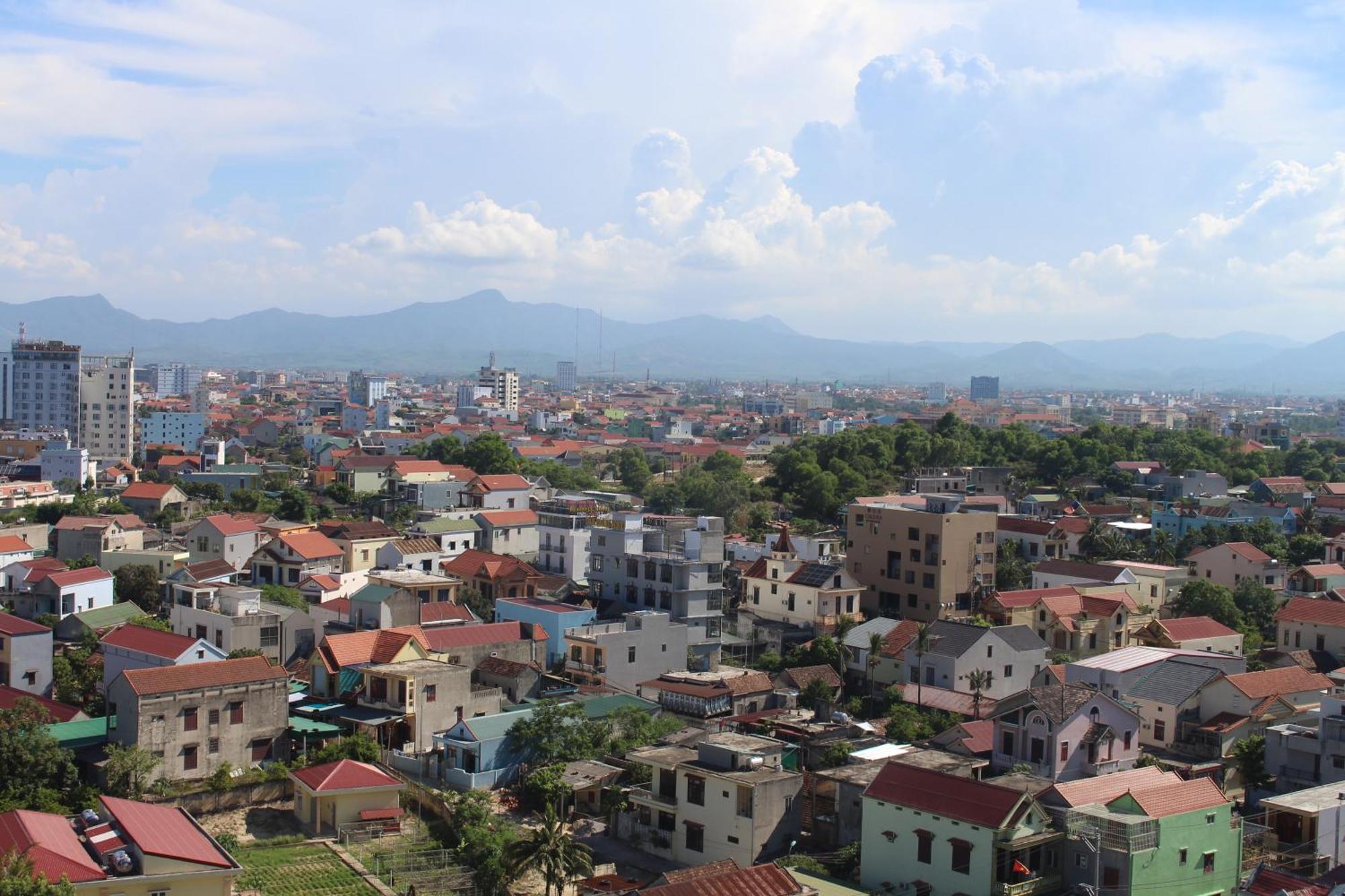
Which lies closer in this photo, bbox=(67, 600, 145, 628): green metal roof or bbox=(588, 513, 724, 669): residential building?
bbox=(67, 600, 145, 628): green metal roof

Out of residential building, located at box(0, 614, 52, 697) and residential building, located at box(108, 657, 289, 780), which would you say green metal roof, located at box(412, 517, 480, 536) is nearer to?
residential building, located at box(0, 614, 52, 697)

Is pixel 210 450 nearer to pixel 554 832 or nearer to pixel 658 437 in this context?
pixel 658 437

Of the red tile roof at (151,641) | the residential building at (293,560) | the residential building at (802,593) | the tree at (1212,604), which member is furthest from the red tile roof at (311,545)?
the tree at (1212,604)

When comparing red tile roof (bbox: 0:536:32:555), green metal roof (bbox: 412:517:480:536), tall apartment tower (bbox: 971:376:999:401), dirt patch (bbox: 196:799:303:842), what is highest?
tall apartment tower (bbox: 971:376:999:401)

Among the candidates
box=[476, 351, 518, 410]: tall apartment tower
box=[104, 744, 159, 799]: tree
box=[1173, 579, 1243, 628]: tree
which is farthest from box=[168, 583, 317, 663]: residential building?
box=[476, 351, 518, 410]: tall apartment tower

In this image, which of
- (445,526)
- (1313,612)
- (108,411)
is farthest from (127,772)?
(108,411)

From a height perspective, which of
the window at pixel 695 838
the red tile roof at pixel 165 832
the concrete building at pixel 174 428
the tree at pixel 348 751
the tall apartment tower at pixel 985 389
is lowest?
the window at pixel 695 838

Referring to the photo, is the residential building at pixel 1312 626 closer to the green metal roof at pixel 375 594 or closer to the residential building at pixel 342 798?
the green metal roof at pixel 375 594
